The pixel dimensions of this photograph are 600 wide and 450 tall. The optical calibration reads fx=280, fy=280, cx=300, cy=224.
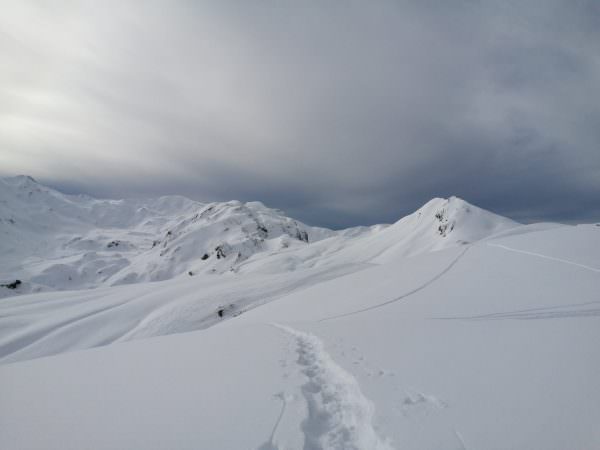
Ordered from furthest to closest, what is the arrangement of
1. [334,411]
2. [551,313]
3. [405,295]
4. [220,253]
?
1. [220,253]
2. [405,295]
3. [551,313]
4. [334,411]

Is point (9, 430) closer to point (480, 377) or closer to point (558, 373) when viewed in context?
point (480, 377)

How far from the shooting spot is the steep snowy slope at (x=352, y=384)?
3.91m

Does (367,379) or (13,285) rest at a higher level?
(367,379)

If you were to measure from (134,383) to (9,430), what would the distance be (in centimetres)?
180

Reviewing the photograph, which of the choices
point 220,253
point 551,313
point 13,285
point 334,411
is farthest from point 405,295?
point 13,285

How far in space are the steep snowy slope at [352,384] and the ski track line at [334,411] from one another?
2 cm

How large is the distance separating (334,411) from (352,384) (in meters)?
0.81

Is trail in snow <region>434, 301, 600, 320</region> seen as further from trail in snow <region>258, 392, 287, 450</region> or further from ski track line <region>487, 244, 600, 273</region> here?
trail in snow <region>258, 392, 287, 450</region>

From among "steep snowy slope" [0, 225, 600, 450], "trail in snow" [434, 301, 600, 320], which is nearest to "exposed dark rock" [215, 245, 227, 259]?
"steep snowy slope" [0, 225, 600, 450]

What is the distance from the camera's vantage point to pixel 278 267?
68812 millimetres

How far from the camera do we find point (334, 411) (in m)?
4.75

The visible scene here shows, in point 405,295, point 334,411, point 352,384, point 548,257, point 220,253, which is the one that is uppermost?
point 220,253

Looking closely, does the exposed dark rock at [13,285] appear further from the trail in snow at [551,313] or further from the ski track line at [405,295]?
the trail in snow at [551,313]

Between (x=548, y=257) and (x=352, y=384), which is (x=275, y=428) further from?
(x=548, y=257)
